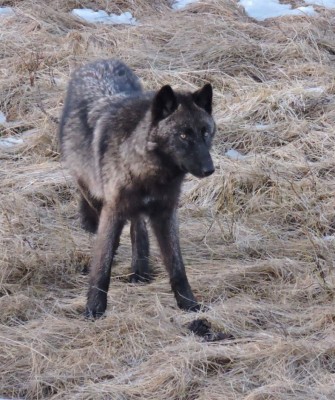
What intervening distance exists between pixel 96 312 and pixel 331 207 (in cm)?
236

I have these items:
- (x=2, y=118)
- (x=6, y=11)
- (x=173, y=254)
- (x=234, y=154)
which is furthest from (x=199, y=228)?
(x=6, y=11)

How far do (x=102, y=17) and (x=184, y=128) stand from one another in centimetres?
632

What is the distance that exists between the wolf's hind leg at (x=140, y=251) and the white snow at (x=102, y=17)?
203 inches

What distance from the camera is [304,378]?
15.4 ft

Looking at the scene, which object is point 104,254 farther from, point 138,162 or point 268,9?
point 268,9

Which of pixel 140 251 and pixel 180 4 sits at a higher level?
pixel 140 251

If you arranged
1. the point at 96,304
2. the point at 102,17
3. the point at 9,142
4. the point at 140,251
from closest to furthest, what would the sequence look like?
the point at 96,304
the point at 140,251
the point at 9,142
the point at 102,17

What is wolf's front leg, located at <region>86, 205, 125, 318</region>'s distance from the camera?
230 inches

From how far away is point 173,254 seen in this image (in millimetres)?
6027

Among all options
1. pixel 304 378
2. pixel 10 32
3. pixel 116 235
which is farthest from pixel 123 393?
pixel 10 32

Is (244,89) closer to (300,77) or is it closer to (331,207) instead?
(300,77)

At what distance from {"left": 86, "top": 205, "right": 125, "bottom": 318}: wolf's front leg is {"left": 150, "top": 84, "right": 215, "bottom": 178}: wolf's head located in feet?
1.92

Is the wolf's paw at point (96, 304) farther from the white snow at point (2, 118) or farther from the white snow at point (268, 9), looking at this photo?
the white snow at point (268, 9)

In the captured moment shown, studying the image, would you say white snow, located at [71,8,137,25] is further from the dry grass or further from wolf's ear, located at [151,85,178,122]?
wolf's ear, located at [151,85,178,122]
